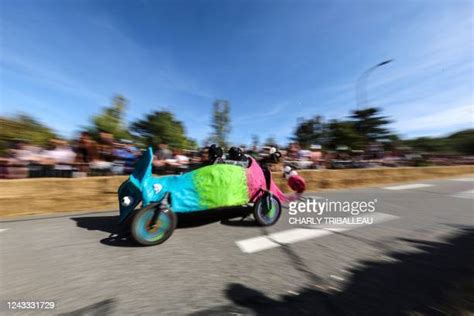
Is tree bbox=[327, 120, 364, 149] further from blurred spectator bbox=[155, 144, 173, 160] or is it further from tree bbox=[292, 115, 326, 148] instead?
blurred spectator bbox=[155, 144, 173, 160]

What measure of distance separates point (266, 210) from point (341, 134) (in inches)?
1455

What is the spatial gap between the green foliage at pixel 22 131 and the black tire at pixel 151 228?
5.63 metres

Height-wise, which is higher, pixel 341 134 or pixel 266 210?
pixel 341 134

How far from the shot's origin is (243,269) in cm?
297

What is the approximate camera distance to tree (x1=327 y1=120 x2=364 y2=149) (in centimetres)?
3738

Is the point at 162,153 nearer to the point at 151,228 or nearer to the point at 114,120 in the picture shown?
the point at 151,228

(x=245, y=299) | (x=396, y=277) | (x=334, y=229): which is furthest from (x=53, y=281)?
(x=334, y=229)

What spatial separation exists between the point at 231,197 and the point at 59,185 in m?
3.78

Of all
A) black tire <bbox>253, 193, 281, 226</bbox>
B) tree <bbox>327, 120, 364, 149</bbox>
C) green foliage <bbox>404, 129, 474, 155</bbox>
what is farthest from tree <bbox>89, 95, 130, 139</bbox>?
Result: green foliage <bbox>404, 129, 474, 155</bbox>

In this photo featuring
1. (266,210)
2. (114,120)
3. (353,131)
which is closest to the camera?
(266,210)

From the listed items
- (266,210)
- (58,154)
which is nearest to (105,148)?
(58,154)

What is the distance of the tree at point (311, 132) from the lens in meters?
43.5

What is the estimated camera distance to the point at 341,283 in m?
2.66

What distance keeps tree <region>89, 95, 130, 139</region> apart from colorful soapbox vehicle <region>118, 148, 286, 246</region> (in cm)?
2166
